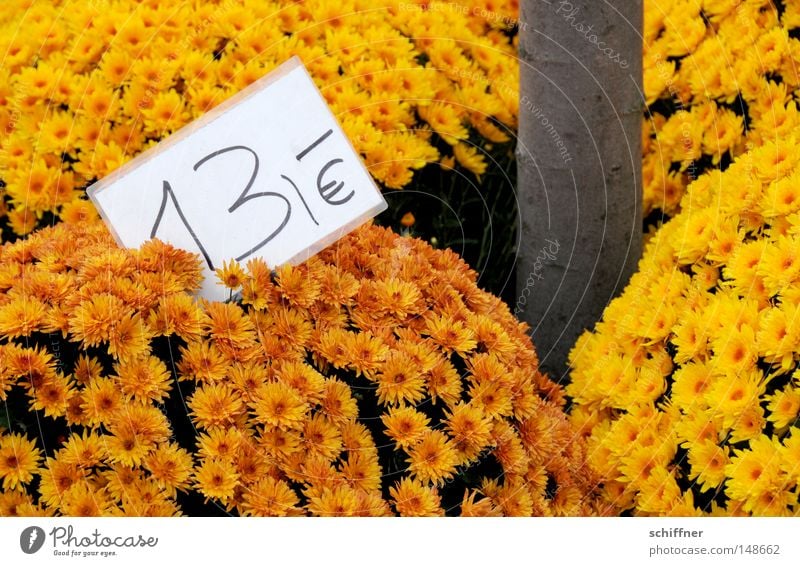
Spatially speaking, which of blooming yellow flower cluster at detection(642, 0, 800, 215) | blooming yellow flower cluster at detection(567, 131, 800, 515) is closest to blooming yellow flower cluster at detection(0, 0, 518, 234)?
blooming yellow flower cluster at detection(642, 0, 800, 215)

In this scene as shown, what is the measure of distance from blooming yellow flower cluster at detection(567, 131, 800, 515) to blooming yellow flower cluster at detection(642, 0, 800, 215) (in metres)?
0.38

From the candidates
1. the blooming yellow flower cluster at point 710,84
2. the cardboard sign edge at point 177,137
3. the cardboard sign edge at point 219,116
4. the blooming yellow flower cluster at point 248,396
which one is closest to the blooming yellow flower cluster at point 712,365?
the blooming yellow flower cluster at point 248,396

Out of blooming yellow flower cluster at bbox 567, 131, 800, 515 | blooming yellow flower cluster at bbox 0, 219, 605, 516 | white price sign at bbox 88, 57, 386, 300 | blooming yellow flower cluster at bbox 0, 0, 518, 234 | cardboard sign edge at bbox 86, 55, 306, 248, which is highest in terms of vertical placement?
blooming yellow flower cluster at bbox 0, 0, 518, 234

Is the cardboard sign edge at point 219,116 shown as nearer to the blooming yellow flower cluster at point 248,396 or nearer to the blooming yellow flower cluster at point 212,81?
the blooming yellow flower cluster at point 248,396

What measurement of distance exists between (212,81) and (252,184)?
0.86 meters

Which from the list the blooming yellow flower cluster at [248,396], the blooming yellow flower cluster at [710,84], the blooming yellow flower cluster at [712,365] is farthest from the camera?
the blooming yellow flower cluster at [710,84]

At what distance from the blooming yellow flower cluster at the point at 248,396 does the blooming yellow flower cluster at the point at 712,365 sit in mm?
274

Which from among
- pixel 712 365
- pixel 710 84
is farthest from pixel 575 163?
pixel 712 365

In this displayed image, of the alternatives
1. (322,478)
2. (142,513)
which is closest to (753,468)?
(322,478)

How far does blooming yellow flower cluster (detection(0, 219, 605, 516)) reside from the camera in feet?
5.77

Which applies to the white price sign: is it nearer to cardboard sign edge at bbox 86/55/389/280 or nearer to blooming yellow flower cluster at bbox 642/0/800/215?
cardboard sign edge at bbox 86/55/389/280

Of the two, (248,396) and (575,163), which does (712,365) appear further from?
(248,396)

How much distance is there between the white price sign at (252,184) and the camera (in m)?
1.98
